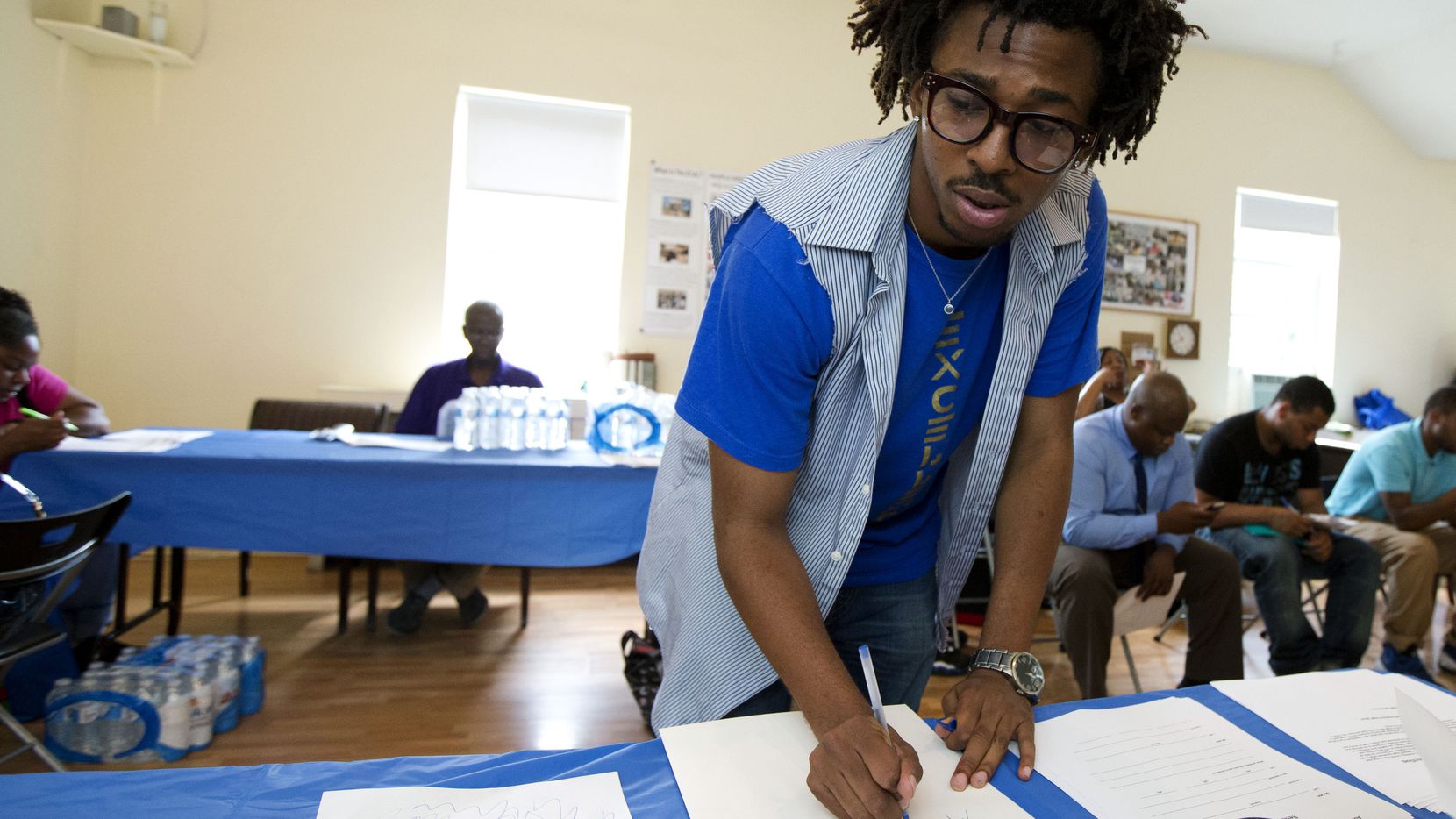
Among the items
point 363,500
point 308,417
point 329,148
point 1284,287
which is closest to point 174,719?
point 363,500

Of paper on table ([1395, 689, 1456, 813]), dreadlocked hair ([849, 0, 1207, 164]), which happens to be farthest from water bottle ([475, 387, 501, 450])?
paper on table ([1395, 689, 1456, 813])

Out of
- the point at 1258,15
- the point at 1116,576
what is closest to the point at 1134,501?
the point at 1116,576

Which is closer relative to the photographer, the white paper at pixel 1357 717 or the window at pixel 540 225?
the white paper at pixel 1357 717

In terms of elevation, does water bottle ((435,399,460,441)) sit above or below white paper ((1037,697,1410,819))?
above

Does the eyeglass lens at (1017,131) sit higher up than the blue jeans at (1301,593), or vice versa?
the eyeglass lens at (1017,131)

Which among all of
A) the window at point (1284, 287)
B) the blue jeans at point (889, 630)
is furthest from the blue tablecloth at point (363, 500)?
the window at point (1284, 287)

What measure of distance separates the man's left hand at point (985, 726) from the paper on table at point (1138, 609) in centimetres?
207

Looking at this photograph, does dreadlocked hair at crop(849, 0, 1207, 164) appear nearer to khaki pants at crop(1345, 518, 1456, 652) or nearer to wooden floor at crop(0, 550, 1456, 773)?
wooden floor at crop(0, 550, 1456, 773)

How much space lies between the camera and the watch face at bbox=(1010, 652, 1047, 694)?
0.90 metres

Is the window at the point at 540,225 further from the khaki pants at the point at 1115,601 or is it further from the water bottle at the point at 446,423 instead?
the khaki pants at the point at 1115,601

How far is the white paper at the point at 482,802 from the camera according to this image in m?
0.68

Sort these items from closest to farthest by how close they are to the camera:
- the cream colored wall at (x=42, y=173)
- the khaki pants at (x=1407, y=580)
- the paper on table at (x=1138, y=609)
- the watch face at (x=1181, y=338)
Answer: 1. the paper on table at (x=1138, y=609)
2. the khaki pants at (x=1407, y=580)
3. the cream colored wall at (x=42, y=173)
4. the watch face at (x=1181, y=338)

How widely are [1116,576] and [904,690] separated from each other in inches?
76.5

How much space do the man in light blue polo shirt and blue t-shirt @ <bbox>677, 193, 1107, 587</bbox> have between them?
304 cm
